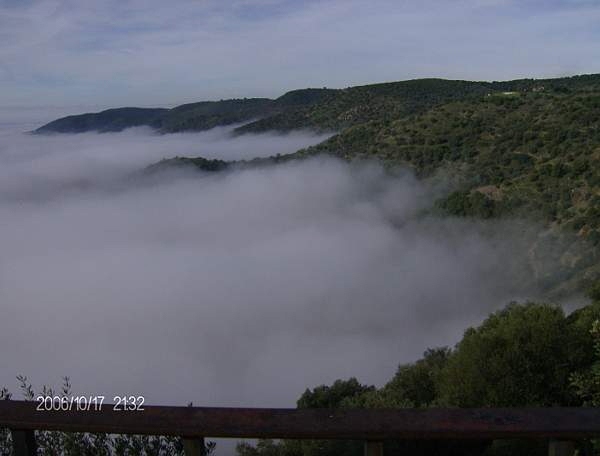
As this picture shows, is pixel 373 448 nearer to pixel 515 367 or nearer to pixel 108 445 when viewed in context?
pixel 108 445

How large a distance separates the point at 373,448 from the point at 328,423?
0.57ft

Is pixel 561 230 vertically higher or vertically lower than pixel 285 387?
higher

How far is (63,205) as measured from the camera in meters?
177

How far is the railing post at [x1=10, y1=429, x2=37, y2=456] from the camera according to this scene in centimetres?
196

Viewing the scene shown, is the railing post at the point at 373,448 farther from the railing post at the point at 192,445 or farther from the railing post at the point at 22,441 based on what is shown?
the railing post at the point at 22,441

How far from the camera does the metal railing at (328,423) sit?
1776 millimetres

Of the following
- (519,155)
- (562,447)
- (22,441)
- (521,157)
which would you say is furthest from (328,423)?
(519,155)

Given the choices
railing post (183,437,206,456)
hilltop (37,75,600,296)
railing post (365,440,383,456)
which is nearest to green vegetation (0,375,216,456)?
railing post (183,437,206,456)

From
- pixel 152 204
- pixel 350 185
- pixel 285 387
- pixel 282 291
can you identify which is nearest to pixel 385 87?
pixel 350 185

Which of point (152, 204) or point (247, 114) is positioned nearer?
point (152, 204)

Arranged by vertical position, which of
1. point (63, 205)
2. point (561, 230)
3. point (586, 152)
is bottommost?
point (63, 205)

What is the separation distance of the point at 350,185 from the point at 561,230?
34.6m

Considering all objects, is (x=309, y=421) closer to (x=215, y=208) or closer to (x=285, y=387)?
(x=285, y=387)

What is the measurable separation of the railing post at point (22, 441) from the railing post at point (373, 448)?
115cm
